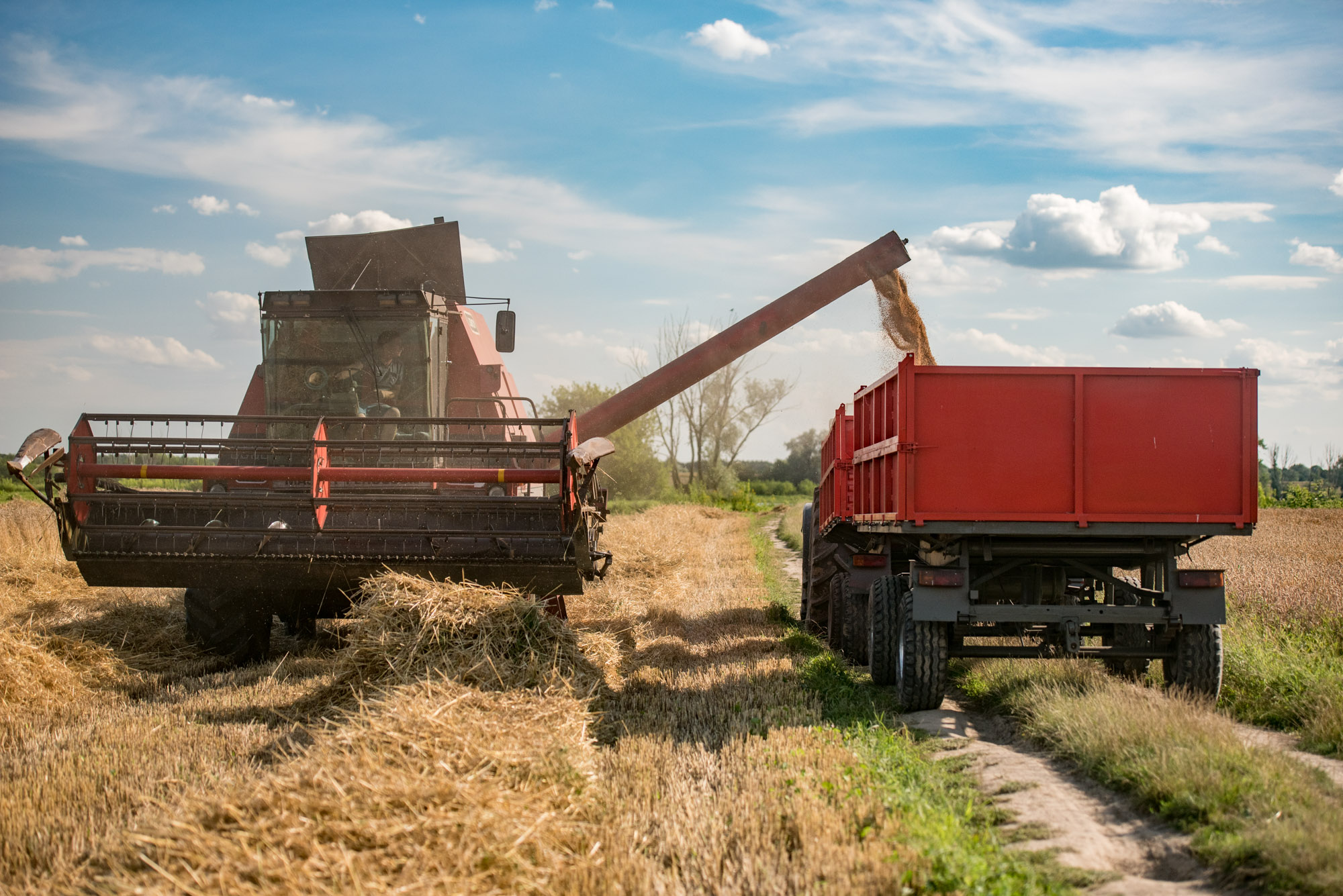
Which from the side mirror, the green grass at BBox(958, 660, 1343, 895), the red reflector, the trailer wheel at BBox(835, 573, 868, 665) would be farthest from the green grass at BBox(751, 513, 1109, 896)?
the side mirror

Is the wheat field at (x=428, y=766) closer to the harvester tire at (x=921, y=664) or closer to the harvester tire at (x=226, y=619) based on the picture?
Answer: the harvester tire at (x=226, y=619)

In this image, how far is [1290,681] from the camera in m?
6.21

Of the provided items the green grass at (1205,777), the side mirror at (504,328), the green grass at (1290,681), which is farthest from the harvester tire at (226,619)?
the green grass at (1290,681)

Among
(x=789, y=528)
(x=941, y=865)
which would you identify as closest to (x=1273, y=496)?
(x=789, y=528)

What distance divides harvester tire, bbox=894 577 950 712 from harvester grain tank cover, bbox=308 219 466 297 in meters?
5.76

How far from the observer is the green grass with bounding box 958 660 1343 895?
3.44 metres

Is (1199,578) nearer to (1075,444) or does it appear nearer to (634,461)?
(1075,444)

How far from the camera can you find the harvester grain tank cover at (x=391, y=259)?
32.8 feet

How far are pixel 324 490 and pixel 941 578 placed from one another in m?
Answer: 4.19

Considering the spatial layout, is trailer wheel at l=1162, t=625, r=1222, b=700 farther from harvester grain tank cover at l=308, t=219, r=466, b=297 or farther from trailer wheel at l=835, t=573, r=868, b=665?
harvester grain tank cover at l=308, t=219, r=466, b=297

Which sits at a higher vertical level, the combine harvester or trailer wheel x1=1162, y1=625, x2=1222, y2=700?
the combine harvester

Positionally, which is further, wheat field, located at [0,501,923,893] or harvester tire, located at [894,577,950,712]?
harvester tire, located at [894,577,950,712]

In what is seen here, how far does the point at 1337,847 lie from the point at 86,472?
7373 millimetres

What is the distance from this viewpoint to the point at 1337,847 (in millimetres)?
3348
